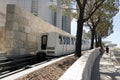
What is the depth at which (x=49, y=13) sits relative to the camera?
346 ft

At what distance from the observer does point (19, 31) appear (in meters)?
22.0

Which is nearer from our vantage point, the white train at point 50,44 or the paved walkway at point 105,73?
the paved walkway at point 105,73

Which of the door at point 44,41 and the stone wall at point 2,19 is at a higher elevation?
Answer: the stone wall at point 2,19

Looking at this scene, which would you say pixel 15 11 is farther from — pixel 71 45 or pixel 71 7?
pixel 71 45

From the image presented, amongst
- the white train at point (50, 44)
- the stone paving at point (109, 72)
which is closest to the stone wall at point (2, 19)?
the white train at point (50, 44)

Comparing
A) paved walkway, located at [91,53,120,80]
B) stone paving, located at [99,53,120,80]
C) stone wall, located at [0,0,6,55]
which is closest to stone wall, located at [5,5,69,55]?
stone wall, located at [0,0,6,55]

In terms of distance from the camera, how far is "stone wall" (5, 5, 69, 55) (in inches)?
802

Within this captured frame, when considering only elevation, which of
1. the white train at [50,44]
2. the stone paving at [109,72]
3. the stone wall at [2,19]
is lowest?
the stone paving at [109,72]

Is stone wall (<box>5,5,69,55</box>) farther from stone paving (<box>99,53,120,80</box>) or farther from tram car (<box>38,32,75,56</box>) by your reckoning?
stone paving (<box>99,53,120,80</box>)

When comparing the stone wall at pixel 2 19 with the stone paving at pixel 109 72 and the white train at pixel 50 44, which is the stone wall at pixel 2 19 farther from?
the stone paving at pixel 109 72

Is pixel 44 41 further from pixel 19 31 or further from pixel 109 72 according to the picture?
pixel 109 72

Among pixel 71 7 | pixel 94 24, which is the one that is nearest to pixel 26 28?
pixel 71 7

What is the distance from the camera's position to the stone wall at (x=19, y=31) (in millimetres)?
20359

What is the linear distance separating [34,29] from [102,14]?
45.7 ft
